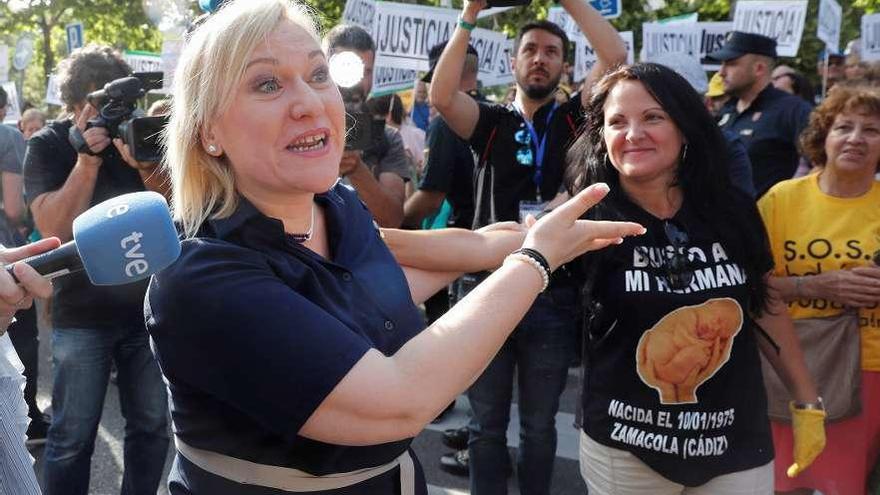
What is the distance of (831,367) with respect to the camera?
312 cm

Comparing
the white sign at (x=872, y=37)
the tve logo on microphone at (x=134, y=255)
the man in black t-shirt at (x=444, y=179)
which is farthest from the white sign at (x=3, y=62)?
the tve logo on microphone at (x=134, y=255)

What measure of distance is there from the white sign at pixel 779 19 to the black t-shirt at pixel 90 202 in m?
6.08

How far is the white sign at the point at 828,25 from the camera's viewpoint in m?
8.13

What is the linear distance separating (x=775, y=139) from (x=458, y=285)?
261 centimetres

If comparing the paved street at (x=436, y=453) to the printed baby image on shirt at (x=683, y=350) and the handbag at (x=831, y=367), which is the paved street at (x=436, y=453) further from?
the printed baby image on shirt at (x=683, y=350)

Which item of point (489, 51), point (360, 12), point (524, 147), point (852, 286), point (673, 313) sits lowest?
point (852, 286)

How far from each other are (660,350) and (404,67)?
4.45 m

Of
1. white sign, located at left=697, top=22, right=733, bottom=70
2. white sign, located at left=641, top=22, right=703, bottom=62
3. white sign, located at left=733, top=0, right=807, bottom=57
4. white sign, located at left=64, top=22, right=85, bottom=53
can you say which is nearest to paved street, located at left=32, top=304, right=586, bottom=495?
white sign, located at left=641, top=22, right=703, bottom=62

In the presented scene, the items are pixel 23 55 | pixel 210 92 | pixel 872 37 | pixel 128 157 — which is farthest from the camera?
pixel 23 55

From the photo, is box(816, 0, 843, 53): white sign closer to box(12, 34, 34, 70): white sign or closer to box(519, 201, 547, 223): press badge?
box(519, 201, 547, 223): press badge

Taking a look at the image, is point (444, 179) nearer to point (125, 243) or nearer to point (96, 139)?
point (96, 139)

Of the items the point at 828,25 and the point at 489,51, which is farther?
the point at 828,25

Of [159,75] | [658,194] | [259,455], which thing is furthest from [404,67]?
[259,455]

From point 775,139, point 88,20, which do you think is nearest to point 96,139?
point 775,139
